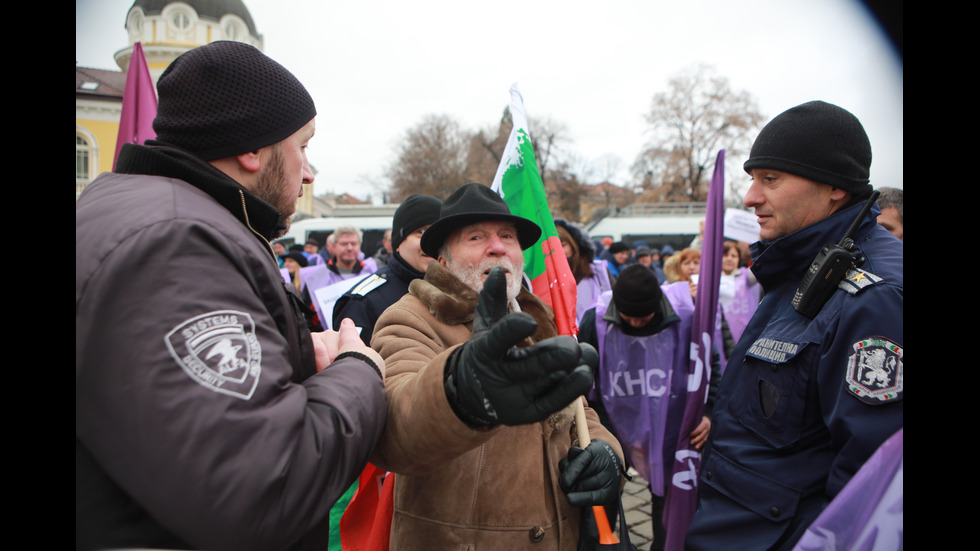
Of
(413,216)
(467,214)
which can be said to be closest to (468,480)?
(467,214)

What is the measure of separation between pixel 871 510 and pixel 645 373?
2.23m

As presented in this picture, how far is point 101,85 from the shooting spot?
3123 centimetres

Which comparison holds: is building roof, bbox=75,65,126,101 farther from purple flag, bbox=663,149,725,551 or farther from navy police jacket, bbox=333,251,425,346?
purple flag, bbox=663,149,725,551

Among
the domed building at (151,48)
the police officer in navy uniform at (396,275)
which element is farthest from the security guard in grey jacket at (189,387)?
the domed building at (151,48)

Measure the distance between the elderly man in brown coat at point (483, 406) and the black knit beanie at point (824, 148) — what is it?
42.6 inches

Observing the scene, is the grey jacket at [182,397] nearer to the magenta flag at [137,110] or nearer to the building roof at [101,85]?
the magenta flag at [137,110]

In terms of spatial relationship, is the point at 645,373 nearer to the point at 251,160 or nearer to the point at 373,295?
the point at 373,295

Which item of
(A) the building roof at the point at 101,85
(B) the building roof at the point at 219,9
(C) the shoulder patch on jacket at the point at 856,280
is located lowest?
(C) the shoulder patch on jacket at the point at 856,280

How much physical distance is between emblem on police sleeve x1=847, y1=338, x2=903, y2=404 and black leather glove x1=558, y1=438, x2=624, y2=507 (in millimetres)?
797

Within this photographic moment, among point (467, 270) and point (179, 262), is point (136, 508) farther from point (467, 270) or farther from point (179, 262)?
point (467, 270)

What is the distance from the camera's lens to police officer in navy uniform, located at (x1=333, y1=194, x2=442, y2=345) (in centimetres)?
337

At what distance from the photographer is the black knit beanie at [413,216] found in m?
3.87

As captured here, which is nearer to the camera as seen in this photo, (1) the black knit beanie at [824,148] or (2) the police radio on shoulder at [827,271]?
(2) the police radio on shoulder at [827,271]

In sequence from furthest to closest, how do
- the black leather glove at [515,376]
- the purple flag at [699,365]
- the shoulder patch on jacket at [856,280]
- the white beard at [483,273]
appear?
the purple flag at [699,365], the white beard at [483,273], the shoulder patch on jacket at [856,280], the black leather glove at [515,376]
